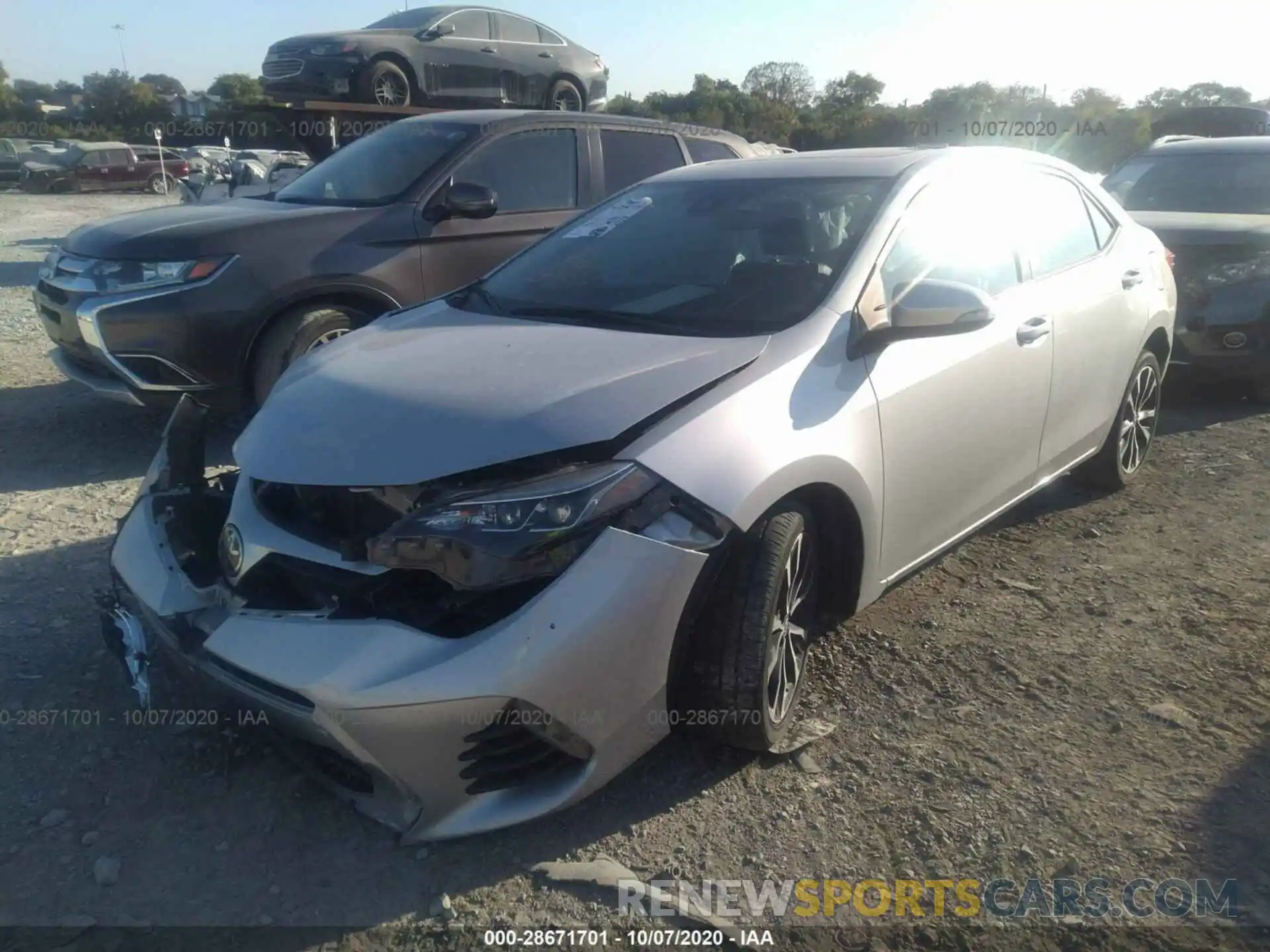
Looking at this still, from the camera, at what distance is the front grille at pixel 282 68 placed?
387 inches

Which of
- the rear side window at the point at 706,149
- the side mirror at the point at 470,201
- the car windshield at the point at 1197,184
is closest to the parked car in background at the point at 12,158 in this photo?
the rear side window at the point at 706,149

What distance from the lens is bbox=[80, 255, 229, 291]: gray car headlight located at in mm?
4898

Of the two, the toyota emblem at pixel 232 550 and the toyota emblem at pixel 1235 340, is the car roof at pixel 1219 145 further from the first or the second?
the toyota emblem at pixel 232 550

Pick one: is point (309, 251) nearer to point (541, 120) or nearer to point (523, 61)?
point (541, 120)

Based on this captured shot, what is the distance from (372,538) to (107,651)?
4.99 feet

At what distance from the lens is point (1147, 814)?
2551 millimetres

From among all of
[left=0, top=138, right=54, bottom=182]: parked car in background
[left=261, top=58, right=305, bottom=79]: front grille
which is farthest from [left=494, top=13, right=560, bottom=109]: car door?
[left=0, top=138, right=54, bottom=182]: parked car in background

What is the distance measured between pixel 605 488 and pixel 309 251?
3.50 metres

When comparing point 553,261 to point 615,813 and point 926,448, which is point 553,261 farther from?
point 615,813

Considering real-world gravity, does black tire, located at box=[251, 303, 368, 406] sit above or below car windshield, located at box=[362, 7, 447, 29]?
below

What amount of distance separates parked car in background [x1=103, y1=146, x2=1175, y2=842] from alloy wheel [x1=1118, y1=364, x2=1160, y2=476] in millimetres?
1142

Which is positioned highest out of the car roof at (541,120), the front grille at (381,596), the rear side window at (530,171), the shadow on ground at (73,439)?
the car roof at (541,120)

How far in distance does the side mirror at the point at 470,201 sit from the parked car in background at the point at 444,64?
209 inches

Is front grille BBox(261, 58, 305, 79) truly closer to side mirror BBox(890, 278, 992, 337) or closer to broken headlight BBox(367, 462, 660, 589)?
side mirror BBox(890, 278, 992, 337)
